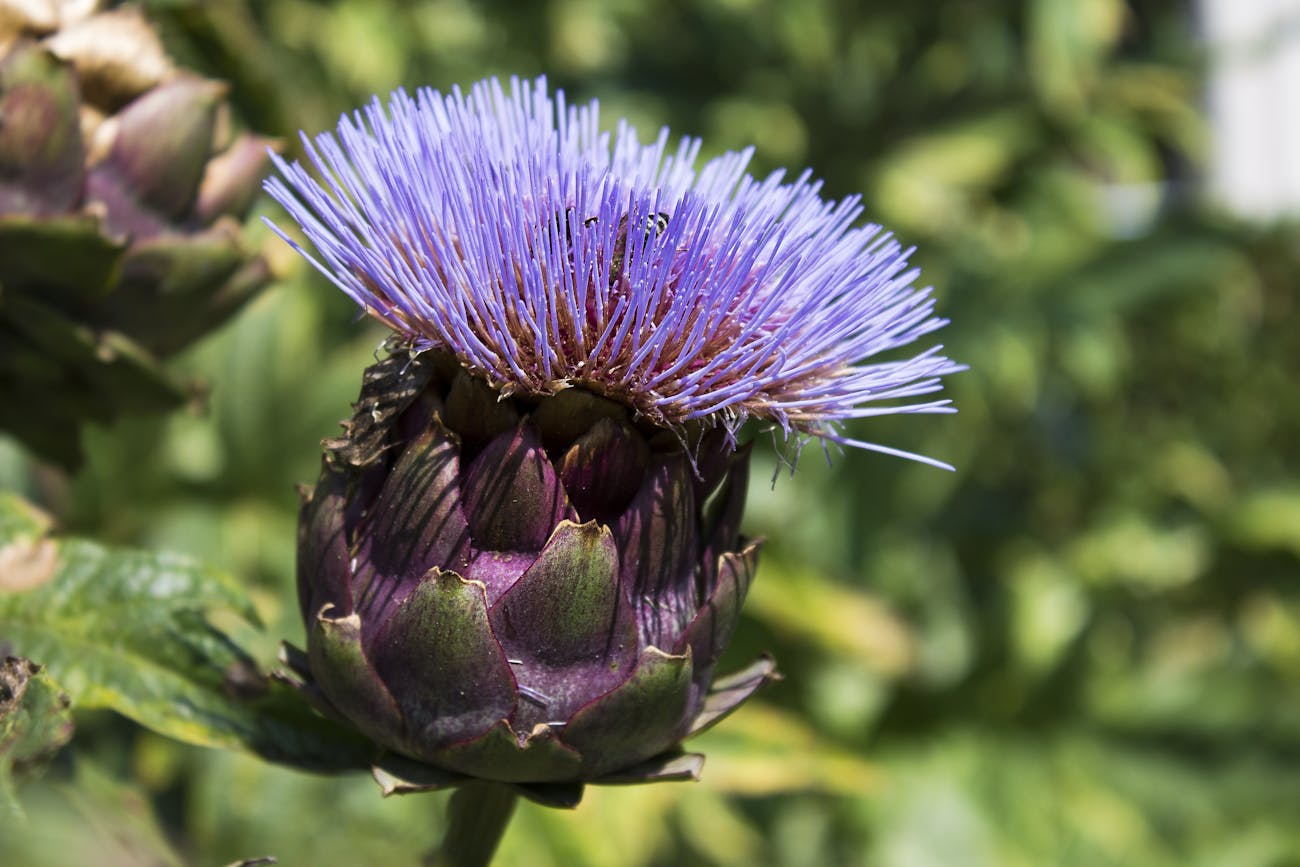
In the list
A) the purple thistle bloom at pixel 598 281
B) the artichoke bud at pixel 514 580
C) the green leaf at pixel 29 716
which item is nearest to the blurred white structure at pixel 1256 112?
the purple thistle bloom at pixel 598 281

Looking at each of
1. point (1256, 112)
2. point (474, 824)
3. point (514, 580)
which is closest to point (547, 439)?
point (514, 580)

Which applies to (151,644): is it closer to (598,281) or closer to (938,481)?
(598,281)

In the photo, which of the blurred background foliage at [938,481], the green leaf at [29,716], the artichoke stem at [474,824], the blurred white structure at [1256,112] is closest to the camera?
the green leaf at [29,716]

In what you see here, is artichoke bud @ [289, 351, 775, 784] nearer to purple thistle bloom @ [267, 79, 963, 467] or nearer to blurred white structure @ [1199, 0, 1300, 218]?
purple thistle bloom @ [267, 79, 963, 467]

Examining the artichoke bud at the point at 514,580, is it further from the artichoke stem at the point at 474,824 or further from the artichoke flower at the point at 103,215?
the artichoke flower at the point at 103,215

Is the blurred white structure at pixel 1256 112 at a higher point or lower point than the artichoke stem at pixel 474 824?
higher

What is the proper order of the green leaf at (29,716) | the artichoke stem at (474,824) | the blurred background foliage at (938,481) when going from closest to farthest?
the green leaf at (29,716) < the artichoke stem at (474,824) < the blurred background foliage at (938,481)
